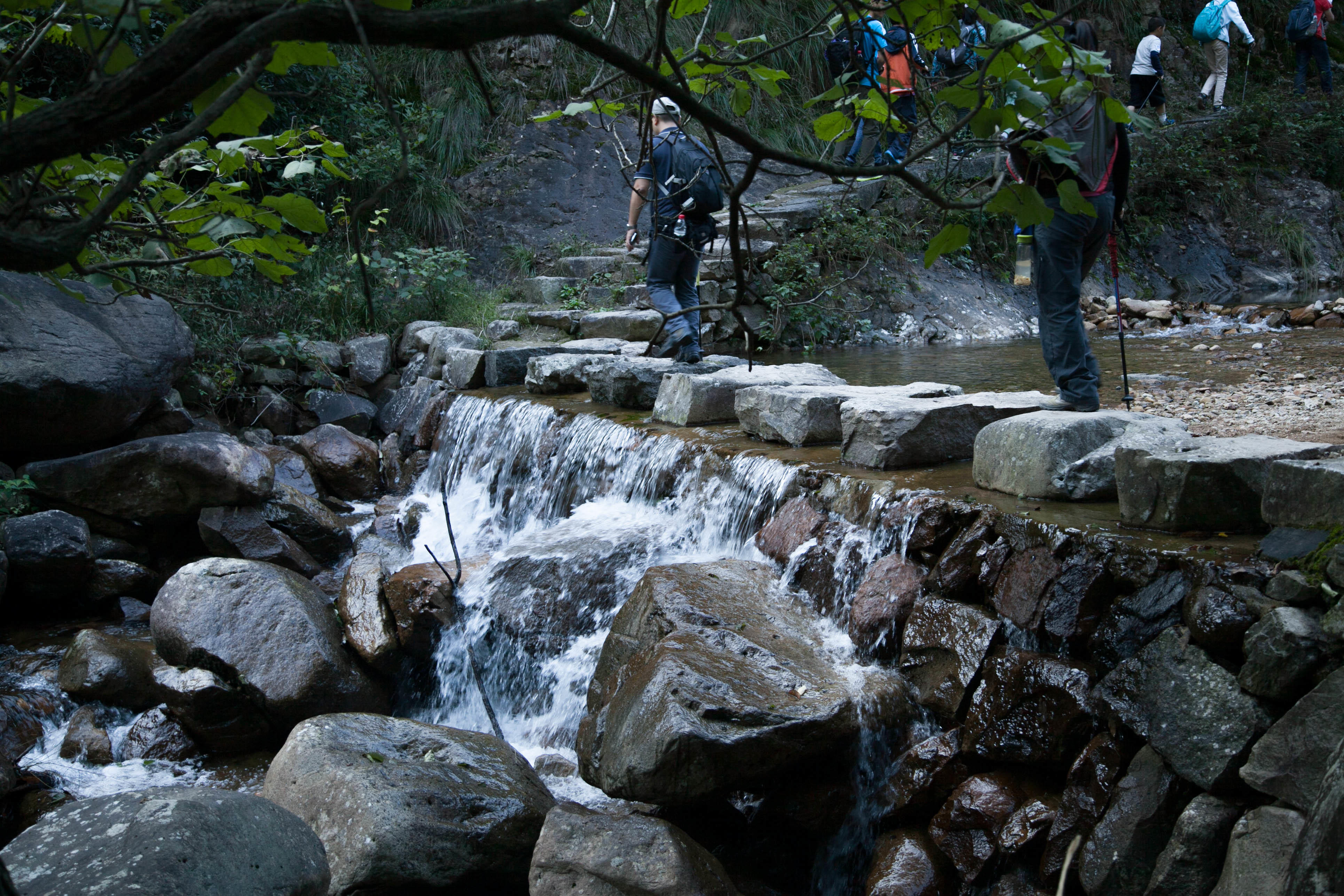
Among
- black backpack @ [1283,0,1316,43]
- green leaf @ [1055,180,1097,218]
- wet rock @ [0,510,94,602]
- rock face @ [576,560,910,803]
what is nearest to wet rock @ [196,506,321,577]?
wet rock @ [0,510,94,602]

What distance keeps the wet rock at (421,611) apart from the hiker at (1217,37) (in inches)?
539

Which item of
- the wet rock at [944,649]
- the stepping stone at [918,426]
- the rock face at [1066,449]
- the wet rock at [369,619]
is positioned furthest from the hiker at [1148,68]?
the wet rock at [369,619]

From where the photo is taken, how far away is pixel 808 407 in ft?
16.6

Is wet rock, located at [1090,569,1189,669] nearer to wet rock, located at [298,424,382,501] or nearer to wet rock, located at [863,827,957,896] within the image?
wet rock, located at [863,827,957,896]

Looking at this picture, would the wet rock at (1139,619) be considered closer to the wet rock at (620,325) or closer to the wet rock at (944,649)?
the wet rock at (944,649)

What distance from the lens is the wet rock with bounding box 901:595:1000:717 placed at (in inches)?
129

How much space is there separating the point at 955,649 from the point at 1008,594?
0.27 metres

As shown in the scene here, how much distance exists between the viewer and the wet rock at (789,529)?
427 cm

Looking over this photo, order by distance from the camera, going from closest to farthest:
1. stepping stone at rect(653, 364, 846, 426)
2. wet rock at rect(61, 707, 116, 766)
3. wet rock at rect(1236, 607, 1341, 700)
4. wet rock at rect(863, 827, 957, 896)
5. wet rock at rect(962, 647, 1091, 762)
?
wet rock at rect(1236, 607, 1341, 700) → wet rock at rect(962, 647, 1091, 762) → wet rock at rect(863, 827, 957, 896) → wet rock at rect(61, 707, 116, 766) → stepping stone at rect(653, 364, 846, 426)

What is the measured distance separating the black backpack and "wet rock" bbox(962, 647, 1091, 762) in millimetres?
14488

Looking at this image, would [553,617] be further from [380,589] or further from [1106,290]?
[1106,290]

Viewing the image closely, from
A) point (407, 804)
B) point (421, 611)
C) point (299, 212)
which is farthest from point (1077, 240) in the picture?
point (421, 611)

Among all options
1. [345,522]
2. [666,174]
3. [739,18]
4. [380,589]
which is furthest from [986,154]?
[380,589]

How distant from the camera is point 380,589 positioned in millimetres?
5219
